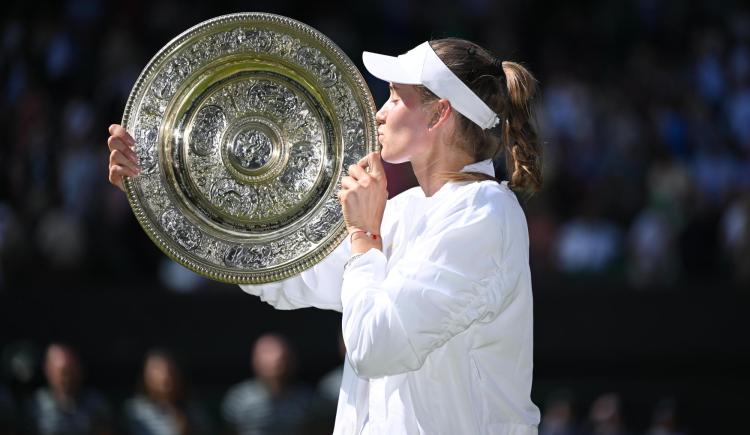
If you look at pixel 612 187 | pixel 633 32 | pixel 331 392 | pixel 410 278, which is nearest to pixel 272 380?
pixel 331 392

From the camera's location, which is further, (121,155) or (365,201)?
(121,155)

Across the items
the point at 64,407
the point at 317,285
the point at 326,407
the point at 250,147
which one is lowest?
the point at 326,407

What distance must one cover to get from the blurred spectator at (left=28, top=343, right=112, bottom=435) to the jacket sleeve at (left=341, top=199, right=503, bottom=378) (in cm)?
510

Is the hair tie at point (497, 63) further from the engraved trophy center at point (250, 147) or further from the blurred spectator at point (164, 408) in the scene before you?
the blurred spectator at point (164, 408)

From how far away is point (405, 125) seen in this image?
3.33 meters

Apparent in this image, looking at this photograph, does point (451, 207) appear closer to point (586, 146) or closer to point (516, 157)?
point (516, 157)

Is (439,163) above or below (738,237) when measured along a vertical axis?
above

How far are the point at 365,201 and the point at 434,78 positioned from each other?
1.08 feet

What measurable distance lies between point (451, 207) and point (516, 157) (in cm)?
23

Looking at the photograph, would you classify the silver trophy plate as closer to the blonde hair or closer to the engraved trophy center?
the engraved trophy center

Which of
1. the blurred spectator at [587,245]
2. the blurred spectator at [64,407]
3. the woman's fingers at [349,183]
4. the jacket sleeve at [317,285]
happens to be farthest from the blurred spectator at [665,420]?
the woman's fingers at [349,183]

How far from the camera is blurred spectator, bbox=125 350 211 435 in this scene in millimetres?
8078

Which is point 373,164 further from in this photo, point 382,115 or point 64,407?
point 64,407

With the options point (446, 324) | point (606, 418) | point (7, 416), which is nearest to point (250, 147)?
point (446, 324)
